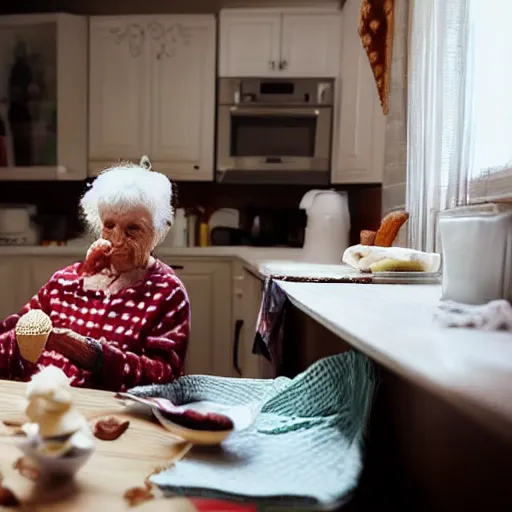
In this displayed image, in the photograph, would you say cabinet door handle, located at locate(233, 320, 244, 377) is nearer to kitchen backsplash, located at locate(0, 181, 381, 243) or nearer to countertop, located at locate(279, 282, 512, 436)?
kitchen backsplash, located at locate(0, 181, 381, 243)

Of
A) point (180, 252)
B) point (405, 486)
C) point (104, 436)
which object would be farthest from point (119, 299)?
point (180, 252)

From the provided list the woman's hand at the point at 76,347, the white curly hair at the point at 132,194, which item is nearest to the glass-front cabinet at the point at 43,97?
the white curly hair at the point at 132,194

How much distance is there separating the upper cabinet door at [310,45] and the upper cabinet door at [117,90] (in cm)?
76

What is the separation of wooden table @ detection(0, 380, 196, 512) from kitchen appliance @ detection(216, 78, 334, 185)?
2.39 metres

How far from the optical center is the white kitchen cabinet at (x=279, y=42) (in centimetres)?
312

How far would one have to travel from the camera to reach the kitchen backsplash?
358 cm

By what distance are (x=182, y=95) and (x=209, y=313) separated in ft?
3.84

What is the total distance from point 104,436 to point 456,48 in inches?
52.9

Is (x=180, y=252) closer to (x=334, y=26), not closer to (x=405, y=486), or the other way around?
(x=334, y=26)

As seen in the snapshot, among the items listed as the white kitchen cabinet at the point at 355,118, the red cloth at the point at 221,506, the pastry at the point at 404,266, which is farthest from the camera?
the white kitchen cabinet at the point at 355,118

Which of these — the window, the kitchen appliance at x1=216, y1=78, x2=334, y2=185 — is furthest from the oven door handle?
the window

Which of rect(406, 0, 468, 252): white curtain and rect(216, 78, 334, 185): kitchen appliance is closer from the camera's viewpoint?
rect(406, 0, 468, 252): white curtain

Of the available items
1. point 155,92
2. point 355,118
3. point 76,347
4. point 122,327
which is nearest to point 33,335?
point 76,347

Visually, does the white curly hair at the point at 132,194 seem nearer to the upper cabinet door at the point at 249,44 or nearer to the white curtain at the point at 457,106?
the white curtain at the point at 457,106
